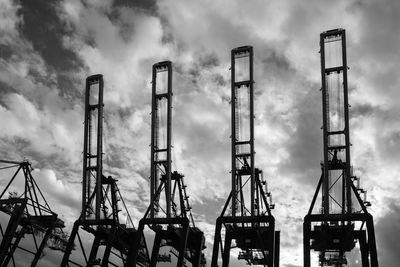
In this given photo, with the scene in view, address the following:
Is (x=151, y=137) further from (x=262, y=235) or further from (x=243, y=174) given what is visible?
(x=262, y=235)

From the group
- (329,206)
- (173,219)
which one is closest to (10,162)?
(173,219)

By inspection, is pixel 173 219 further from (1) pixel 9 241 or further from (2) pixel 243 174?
(1) pixel 9 241

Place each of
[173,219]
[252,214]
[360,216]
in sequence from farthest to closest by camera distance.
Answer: [173,219]
[252,214]
[360,216]

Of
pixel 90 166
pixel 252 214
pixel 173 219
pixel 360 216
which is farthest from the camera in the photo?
pixel 90 166

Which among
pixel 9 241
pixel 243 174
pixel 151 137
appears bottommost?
pixel 9 241

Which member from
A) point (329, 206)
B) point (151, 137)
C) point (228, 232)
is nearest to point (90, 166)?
point (151, 137)

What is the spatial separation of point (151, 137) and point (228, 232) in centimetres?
1208

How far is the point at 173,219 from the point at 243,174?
8.23 metres

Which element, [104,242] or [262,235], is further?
[104,242]

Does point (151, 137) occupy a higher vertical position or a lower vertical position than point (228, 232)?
higher

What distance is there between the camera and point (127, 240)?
206ft

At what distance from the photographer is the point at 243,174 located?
5394 centimetres

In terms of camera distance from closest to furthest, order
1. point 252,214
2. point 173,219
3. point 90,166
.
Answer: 1. point 252,214
2. point 173,219
3. point 90,166

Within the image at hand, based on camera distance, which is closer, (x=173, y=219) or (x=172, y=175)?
(x=173, y=219)
